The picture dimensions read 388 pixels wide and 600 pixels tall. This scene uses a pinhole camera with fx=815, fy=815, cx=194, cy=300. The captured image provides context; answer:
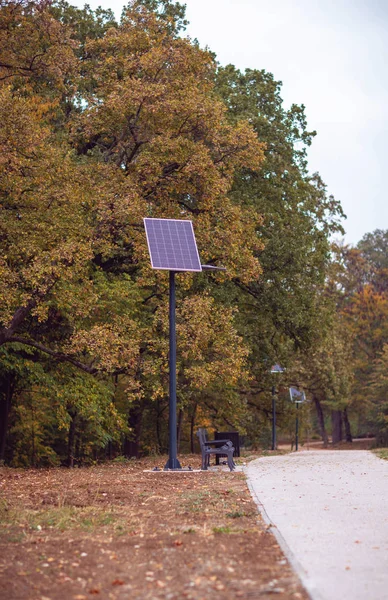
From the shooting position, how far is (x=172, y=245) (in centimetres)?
1834

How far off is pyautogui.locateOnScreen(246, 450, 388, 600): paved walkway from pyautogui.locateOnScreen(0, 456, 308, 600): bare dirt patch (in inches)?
8.1

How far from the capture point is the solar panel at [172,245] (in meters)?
17.9

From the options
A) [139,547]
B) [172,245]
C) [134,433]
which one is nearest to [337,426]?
[134,433]

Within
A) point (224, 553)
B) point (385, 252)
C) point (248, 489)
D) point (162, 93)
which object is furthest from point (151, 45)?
point (385, 252)

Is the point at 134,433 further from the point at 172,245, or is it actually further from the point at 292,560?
the point at 292,560

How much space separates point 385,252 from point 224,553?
Answer: 3484 inches

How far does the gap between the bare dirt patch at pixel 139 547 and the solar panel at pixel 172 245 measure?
5.84 meters

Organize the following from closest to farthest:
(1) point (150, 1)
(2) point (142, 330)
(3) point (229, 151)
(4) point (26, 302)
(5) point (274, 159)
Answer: (4) point (26, 302) < (2) point (142, 330) < (3) point (229, 151) < (5) point (274, 159) < (1) point (150, 1)

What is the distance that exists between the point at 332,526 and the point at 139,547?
228 cm

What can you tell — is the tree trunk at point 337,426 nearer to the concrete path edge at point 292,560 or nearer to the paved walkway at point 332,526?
the paved walkway at point 332,526

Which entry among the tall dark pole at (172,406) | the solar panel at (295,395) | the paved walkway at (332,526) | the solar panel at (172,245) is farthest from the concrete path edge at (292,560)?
the solar panel at (295,395)

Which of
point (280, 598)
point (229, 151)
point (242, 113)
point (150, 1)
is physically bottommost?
point (280, 598)

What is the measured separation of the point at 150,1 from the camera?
30.6 meters

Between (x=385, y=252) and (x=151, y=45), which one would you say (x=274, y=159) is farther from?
(x=385, y=252)
